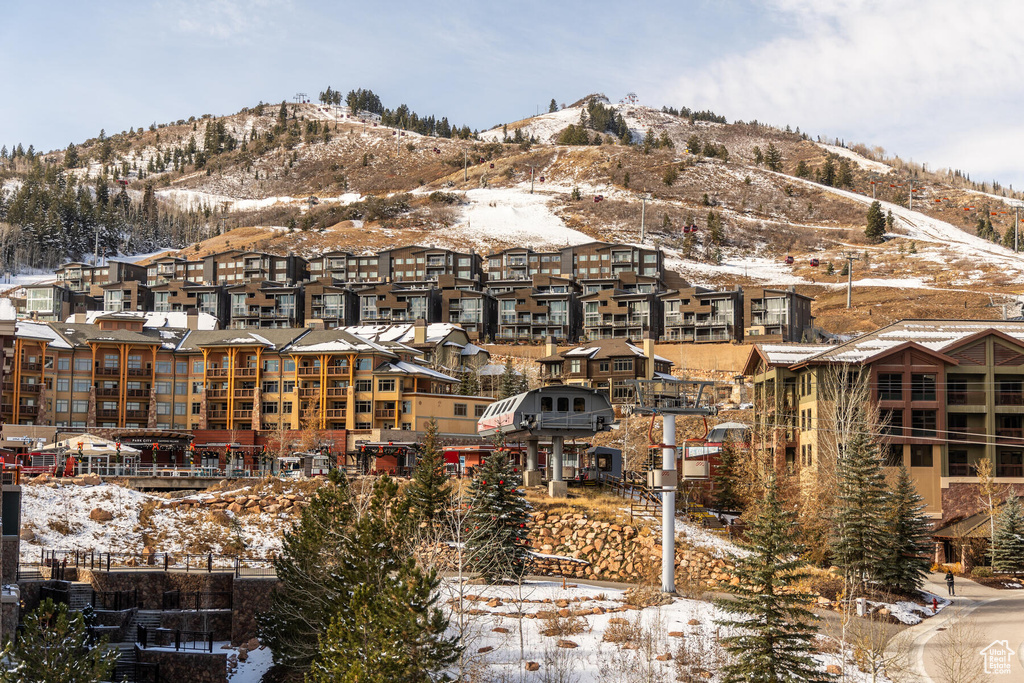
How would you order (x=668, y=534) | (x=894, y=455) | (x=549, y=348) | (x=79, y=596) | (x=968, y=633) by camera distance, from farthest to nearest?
(x=549, y=348) → (x=894, y=455) → (x=668, y=534) → (x=79, y=596) → (x=968, y=633)

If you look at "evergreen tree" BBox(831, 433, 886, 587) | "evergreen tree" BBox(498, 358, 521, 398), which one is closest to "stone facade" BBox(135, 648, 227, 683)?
"evergreen tree" BBox(831, 433, 886, 587)

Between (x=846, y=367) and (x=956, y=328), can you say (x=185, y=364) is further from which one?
(x=956, y=328)

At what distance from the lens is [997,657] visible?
132 feet

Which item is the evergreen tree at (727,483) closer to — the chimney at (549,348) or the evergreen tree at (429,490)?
the evergreen tree at (429,490)

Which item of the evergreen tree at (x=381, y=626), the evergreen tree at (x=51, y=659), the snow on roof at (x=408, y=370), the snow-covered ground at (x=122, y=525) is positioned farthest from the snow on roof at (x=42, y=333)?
the evergreen tree at (x=381, y=626)

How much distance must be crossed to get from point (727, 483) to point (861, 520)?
41.7 feet

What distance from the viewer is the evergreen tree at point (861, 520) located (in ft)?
166

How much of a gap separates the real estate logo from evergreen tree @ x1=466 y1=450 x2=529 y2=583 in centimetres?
1867

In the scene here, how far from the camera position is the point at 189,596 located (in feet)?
151

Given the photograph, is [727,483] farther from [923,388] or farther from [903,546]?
[923,388]

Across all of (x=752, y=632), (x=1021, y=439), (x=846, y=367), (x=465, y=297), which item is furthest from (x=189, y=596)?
(x=465, y=297)

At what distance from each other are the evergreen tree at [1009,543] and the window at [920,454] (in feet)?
32.8

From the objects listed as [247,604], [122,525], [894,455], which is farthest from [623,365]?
[247,604]

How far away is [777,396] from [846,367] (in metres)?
9.37
